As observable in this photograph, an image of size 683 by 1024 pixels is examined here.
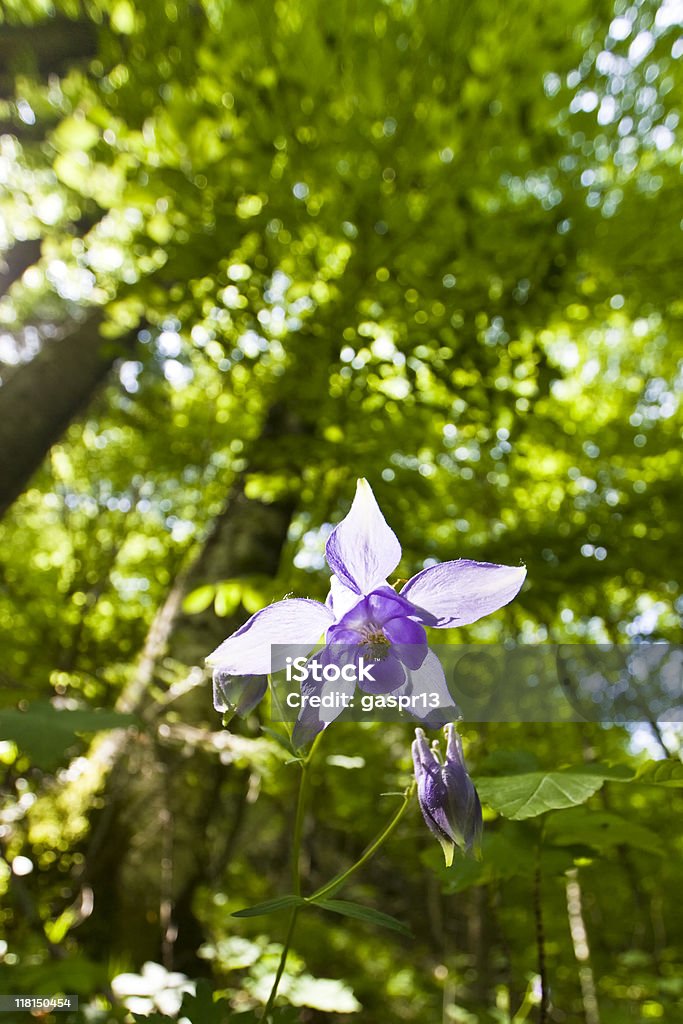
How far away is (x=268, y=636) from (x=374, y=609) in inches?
4.3

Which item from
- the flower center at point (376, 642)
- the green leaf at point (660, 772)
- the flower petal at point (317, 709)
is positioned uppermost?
the flower center at point (376, 642)

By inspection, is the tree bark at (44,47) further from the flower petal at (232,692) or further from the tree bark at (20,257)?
the flower petal at (232,692)

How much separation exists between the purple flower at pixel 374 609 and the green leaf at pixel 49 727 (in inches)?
23.7

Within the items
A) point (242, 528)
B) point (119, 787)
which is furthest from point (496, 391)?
point (119, 787)

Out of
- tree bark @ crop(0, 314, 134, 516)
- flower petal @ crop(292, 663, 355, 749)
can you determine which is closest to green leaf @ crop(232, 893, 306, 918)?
flower petal @ crop(292, 663, 355, 749)

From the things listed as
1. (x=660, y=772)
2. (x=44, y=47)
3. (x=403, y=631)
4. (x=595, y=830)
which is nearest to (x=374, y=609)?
(x=403, y=631)

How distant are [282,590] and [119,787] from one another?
100cm

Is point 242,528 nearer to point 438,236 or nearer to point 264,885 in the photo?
point 438,236

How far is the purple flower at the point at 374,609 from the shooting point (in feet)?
1.85

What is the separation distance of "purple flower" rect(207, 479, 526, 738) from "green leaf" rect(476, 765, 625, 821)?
0.17m

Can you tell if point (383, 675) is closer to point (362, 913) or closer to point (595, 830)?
point (362, 913)

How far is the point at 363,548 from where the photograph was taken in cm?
58


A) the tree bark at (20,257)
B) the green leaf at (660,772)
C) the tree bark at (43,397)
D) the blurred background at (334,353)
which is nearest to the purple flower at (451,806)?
the green leaf at (660,772)

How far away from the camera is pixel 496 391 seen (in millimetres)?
2133
